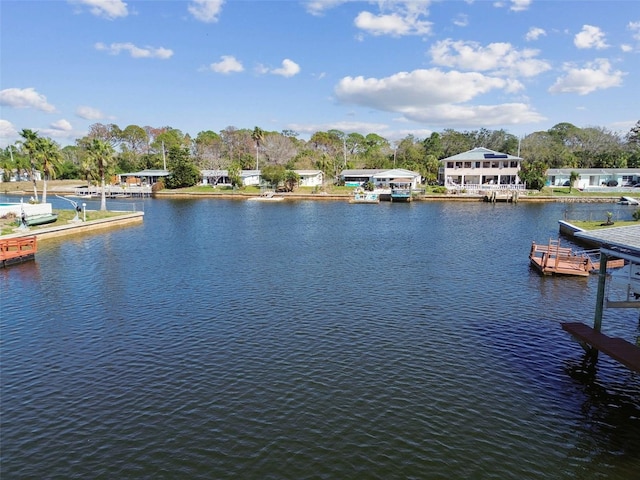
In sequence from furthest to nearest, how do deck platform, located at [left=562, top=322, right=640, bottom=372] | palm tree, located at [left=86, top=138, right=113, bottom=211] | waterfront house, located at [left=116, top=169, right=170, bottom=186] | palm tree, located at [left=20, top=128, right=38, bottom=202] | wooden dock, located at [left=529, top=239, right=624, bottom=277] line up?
waterfront house, located at [left=116, top=169, right=170, bottom=186]
palm tree, located at [left=86, top=138, right=113, bottom=211]
palm tree, located at [left=20, top=128, right=38, bottom=202]
wooden dock, located at [left=529, top=239, right=624, bottom=277]
deck platform, located at [left=562, top=322, right=640, bottom=372]

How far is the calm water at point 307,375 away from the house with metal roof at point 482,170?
73.5 m

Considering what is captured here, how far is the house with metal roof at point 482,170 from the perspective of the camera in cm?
10044

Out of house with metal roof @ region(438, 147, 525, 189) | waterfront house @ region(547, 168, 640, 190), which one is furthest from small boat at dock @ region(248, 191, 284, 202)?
waterfront house @ region(547, 168, 640, 190)

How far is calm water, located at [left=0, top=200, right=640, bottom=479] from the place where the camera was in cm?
1223

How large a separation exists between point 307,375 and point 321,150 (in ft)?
497

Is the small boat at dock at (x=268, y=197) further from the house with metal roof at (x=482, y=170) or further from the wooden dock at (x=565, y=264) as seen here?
the wooden dock at (x=565, y=264)

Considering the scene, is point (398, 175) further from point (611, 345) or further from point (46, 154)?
point (611, 345)

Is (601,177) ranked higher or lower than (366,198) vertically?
higher

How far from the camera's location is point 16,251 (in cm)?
3441

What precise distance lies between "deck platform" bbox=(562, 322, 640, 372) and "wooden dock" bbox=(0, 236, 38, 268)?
38.4 m

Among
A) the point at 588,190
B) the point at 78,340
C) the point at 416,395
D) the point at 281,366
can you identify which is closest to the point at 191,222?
the point at 78,340

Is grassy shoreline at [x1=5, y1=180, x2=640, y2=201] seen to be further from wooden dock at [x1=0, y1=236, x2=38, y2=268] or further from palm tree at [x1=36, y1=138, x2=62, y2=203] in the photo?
wooden dock at [x1=0, y1=236, x2=38, y2=268]

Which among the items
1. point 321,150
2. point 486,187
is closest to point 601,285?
point 486,187

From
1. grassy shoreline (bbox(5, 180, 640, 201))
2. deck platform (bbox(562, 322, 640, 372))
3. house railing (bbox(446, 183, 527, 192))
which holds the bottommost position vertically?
deck platform (bbox(562, 322, 640, 372))
